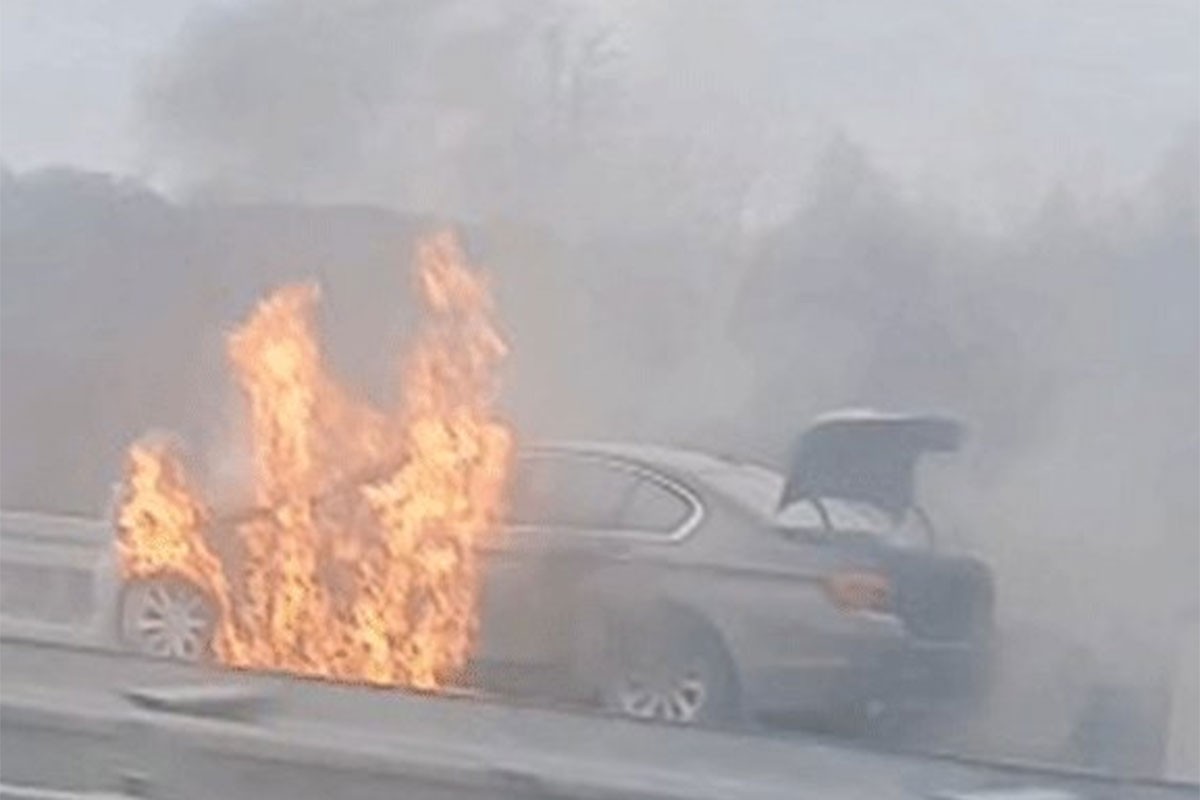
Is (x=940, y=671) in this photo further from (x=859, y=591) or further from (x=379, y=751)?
(x=379, y=751)

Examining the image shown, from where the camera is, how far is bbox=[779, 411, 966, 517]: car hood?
436 cm

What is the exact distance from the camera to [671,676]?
4594 mm

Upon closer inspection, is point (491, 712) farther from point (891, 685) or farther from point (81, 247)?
point (81, 247)

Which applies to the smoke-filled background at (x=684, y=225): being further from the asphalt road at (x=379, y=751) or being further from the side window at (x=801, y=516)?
the asphalt road at (x=379, y=751)

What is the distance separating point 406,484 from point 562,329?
0.35 metres

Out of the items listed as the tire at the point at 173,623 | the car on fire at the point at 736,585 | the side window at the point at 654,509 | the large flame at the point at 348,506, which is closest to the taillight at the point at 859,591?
the car on fire at the point at 736,585

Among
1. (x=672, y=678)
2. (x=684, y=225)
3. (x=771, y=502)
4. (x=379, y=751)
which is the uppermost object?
(x=684, y=225)

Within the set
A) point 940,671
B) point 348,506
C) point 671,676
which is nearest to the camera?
point 940,671

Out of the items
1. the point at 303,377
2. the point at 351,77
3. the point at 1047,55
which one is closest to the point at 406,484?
the point at 303,377

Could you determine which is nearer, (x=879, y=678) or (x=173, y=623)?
(x=879, y=678)

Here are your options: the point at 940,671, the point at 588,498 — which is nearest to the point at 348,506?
the point at 588,498

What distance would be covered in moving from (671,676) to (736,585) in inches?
6.2

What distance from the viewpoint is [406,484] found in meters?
4.79

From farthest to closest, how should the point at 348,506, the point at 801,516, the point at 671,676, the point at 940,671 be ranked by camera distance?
the point at 348,506
the point at 671,676
the point at 801,516
the point at 940,671
